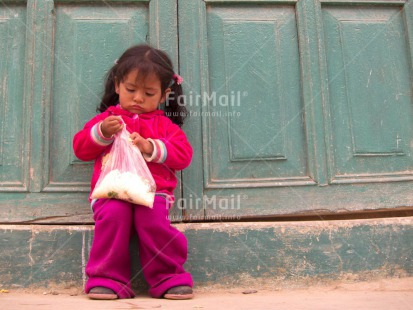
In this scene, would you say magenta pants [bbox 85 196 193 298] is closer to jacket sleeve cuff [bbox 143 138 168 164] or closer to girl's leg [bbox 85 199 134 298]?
girl's leg [bbox 85 199 134 298]

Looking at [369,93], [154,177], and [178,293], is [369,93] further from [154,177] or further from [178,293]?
[178,293]

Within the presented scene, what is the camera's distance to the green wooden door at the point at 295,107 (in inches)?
100.0

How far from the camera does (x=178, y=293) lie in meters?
2.05

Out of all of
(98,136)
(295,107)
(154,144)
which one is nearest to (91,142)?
(98,136)

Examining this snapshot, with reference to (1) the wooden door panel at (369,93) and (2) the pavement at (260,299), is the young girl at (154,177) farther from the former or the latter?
(1) the wooden door panel at (369,93)

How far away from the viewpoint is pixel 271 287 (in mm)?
2354

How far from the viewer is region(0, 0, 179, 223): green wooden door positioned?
245 cm

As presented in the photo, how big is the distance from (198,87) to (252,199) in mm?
626

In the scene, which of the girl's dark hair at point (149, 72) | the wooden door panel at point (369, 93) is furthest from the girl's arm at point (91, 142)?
the wooden door panel at point (369, 93)

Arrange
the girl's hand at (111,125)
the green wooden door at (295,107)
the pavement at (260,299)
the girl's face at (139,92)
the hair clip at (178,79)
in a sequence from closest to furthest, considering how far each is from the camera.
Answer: the pavement at (260,299), the girl's hand at (111,125), the girl's face at (139,92), the hair clip at (178,79), the green wooden door at (295,107)

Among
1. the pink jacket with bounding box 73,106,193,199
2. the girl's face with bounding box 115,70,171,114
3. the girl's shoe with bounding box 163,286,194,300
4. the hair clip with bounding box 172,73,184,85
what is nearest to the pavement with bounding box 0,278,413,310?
the girl's shoe with bounding box 163,286,194,300

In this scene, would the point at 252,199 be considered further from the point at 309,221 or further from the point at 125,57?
the point at 125,57

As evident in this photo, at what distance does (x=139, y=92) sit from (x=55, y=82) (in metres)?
0.55

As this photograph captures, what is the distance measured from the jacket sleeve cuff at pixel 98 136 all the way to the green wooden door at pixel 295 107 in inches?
18.9
